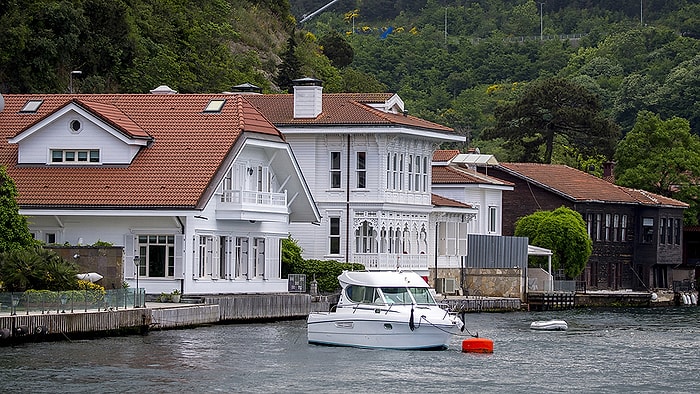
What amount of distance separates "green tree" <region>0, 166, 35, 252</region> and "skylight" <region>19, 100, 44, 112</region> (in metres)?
11.7

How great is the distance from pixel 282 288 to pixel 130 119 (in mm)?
9897

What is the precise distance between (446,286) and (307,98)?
552 inches

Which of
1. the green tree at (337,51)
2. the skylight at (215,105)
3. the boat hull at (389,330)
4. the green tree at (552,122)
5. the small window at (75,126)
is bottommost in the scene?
the boat hull at (389,330)

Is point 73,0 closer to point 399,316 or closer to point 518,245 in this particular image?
point 518,245

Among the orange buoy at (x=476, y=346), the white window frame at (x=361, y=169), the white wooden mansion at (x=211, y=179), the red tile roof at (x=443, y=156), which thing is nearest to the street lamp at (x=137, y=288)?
the white wooden mansion at (x=211, y=179)

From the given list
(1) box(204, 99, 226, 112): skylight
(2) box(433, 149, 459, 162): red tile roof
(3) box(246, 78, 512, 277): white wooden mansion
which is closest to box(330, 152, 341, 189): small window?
(3) box(246, 78, 512, 277): white wooden mansion

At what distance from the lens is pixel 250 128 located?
66062 mm

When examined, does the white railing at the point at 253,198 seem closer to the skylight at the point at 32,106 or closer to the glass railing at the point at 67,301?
the skylight at the point at 32,106

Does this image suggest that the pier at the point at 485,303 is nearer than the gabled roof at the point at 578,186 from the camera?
Yes

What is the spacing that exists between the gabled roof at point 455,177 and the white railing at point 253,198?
25504 mm

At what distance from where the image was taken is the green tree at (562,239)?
99312 millimetres

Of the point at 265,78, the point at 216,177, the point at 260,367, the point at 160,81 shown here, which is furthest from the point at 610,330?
the point at 265,78

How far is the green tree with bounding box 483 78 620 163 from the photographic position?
131500 millimetres

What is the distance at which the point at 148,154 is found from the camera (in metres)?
64.5
